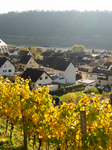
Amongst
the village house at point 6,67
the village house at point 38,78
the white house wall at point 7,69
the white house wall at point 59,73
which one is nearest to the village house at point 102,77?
the white house wall at point 59,73

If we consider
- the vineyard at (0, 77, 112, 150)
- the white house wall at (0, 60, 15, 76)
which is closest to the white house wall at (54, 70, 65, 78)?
the white house wall at (0, 60, 15, 76)

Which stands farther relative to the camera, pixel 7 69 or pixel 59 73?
pixel 59 73

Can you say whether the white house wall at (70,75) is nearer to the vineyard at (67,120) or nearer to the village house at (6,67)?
the village house at (6,67)

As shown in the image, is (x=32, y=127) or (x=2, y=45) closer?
(x=32, y=127)

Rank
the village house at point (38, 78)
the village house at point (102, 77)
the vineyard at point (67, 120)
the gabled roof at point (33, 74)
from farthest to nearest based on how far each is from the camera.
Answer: the village house at point (102, 77), the gabled roof at point (33, 74), the village house at point (38, 78), the vineyard at point (67, 120)

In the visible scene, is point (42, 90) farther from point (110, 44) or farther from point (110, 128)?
point (110, 44)

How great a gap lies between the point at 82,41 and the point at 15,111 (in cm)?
19101

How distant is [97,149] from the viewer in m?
6.79

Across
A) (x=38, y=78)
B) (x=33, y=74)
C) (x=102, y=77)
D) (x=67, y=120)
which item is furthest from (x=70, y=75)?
(x=67, y=120)

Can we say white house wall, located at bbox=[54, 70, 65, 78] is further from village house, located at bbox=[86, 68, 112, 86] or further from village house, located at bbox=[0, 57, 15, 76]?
village house, located at bbox=[0, 57, 15, 76]

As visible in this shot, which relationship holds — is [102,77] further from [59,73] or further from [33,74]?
[33,74]

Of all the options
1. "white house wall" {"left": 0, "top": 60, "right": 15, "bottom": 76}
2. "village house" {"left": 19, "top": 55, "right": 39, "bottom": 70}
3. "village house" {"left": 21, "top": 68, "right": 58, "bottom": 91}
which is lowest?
"village house" {"left": 21, "top": 68, "right": 58, "bottom": 91}

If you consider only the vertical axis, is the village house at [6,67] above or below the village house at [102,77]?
above

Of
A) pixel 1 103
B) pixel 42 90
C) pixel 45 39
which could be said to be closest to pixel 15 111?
pixel 1 103
